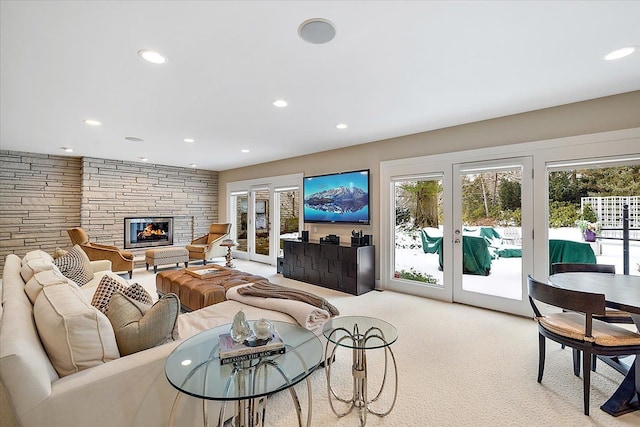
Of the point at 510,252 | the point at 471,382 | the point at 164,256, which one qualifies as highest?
the point at 510,252

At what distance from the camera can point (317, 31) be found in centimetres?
189

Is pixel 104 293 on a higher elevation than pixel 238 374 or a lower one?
higher

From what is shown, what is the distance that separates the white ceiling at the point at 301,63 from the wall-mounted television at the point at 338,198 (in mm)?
1099

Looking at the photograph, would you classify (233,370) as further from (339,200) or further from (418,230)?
(339,200)

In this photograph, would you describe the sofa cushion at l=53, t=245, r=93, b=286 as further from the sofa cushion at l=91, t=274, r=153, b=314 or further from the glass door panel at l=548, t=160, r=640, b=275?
the glass door panel at l=548, t=160, r=640, b=275

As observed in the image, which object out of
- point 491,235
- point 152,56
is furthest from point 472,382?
point 152,56

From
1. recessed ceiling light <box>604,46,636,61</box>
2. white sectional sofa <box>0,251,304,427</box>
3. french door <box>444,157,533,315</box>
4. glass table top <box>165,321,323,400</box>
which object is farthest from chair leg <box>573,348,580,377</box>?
white sectional sofa <box>0,251,304,427</box>

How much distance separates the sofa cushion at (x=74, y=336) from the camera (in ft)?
4.14

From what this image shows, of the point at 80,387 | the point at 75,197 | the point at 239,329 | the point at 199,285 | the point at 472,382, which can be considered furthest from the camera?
the point at 75,197

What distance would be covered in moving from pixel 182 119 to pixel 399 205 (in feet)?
10.7

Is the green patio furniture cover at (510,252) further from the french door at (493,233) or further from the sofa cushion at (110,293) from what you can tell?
the sofa cushion at (110,293)

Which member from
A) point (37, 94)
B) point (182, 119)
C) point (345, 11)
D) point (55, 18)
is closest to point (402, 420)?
point (345, 11)

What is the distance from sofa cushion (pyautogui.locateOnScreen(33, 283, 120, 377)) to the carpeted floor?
1.01 meters

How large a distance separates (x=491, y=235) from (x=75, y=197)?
25.2 ft
